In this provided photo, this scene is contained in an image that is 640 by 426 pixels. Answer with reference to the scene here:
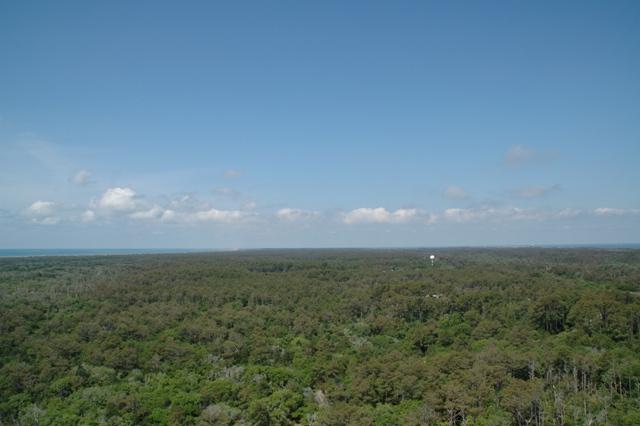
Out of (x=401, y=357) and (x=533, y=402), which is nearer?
(x=533, y=402)

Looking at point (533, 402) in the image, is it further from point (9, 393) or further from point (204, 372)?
point (9, 393)

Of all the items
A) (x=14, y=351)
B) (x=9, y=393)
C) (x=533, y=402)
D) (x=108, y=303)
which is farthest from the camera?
(x=108, y=303)

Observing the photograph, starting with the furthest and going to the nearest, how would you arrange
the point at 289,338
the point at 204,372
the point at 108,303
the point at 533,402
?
the point at 108,303, the point at 289,338, the point at 204,372, the point at 533,402

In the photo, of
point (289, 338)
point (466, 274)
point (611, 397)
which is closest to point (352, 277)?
point (466, 274)

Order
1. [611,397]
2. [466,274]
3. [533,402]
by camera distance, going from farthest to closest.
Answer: [466,274] < [611,397] < [533,402]

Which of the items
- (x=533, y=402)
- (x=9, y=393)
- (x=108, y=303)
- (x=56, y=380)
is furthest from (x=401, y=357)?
(x=108, y=303)

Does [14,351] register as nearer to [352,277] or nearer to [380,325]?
[380,325]
